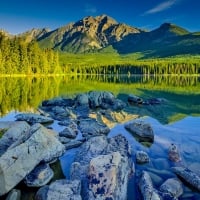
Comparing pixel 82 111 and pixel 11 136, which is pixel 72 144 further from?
pixel 82 111

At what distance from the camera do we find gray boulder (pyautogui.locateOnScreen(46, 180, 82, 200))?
12.4 metres

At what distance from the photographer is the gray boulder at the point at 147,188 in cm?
1275

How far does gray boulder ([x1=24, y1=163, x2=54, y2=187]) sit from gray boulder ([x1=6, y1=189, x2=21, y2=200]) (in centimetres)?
107

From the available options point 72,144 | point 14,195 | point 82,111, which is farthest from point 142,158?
point 82,111

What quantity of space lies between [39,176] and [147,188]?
541cm

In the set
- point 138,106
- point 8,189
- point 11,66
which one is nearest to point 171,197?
point 8,189

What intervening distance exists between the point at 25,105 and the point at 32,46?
102 m

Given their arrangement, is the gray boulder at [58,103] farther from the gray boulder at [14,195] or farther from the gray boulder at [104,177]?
the gray boulder at [14,195]

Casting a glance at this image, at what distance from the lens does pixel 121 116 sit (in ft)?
116

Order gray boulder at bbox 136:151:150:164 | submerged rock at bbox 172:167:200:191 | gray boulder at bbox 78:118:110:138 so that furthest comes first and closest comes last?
gray boulder at bbox 78:118:110:138 < gray boulder at bbox 136:151:150:164 < submerged rock at bbox 172:167:200:191

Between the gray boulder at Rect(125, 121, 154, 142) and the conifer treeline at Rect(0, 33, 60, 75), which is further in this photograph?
the conifer treeline at Rect(0, 33, 60, 75)

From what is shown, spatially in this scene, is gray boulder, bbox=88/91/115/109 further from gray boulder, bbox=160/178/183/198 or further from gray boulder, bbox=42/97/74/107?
gray boulder, bbox=160/178/183/198

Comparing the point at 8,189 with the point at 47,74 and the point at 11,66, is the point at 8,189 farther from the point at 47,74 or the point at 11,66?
the point at 47,74

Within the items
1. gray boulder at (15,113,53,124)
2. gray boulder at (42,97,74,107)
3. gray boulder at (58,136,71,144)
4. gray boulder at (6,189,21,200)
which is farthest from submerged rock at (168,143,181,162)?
gray boulder at (42,97,74,107)
